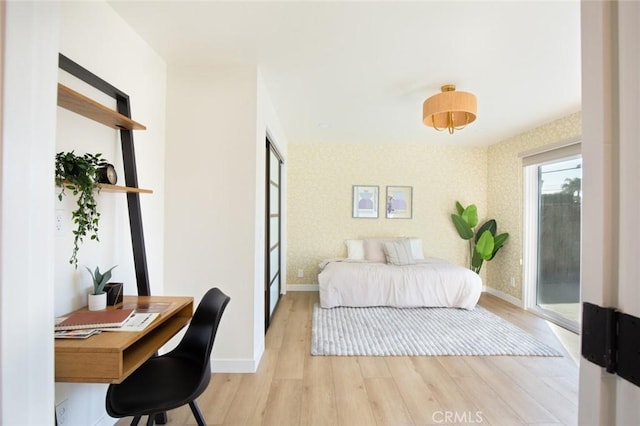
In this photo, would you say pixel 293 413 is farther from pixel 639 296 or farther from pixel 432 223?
pixel 432 223

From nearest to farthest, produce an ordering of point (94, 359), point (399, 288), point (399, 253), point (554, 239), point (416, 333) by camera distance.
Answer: point (94, 359)
point (416, 333)
point (554, 239)
point (399, 288)
point (399, 253)

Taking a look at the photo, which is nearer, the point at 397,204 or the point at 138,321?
the point at 138,321

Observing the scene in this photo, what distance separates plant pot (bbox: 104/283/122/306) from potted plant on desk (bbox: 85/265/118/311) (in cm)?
4

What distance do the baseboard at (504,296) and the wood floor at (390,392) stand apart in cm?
138

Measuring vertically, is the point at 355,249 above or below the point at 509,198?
below

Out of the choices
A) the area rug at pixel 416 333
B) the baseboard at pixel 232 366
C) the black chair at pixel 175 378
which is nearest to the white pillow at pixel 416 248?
the area rug at pixel 416 333

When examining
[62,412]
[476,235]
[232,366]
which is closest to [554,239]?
[476,235]

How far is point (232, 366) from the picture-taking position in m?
2.34

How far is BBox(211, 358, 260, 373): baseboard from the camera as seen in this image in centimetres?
233

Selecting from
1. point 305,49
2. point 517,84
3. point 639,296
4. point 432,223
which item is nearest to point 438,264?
point 432,223

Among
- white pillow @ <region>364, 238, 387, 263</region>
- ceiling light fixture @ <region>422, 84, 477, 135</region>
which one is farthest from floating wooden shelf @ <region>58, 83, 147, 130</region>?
white pillow @ <region>364, 238, 387, 263</region>

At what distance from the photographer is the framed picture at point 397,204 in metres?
4.91

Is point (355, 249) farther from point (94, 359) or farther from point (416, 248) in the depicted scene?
point (94, 359)

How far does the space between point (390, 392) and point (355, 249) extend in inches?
104
